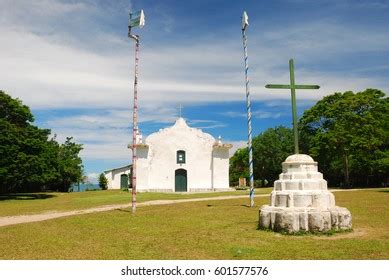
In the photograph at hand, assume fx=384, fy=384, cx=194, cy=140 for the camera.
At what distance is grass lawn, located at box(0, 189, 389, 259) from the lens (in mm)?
8422

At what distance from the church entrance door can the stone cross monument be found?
27656 mm

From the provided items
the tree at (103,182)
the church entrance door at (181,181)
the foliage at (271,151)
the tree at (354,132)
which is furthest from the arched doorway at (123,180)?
the tree at (354,132)

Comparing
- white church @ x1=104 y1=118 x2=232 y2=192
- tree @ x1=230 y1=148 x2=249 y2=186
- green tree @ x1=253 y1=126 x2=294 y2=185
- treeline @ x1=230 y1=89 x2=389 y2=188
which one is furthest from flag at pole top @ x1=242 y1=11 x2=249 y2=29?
tree @ x1=230 y1=148 x2=249 y2=186

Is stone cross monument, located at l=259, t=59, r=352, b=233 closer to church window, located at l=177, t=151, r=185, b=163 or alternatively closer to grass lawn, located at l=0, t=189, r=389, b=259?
grass lawn, located at l=0, t=189, r=389, b=259

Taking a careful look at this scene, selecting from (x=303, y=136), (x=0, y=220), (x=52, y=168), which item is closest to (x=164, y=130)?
(x=52, y=168)

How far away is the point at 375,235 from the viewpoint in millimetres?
10414

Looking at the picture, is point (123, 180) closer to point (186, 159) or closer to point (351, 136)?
point (186, 159)

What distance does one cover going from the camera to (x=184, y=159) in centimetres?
3975

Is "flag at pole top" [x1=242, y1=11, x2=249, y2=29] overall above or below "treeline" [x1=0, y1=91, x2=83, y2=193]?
above

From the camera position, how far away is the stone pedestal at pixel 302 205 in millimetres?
10891

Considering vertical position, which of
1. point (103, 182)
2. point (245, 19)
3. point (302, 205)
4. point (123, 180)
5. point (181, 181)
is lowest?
point (302, 205)

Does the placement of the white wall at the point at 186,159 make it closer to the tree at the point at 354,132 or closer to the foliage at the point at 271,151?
the tree at the point at 354,132

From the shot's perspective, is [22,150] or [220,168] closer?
[22,150]

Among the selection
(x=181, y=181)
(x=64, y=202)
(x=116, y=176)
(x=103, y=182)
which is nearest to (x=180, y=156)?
(x=181, y=181)
